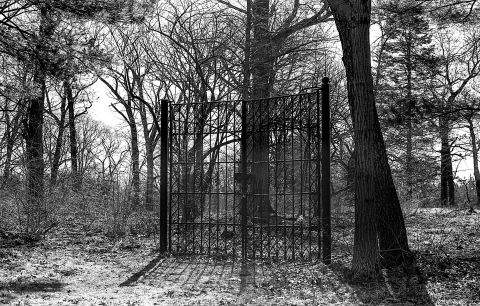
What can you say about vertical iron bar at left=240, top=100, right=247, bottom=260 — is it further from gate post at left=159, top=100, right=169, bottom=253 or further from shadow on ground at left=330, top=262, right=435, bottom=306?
shadow on ground at left=330, top=262, right=435, bottom=306

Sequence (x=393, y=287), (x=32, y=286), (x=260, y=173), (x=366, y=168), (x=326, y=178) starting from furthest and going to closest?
1. (x=260, y=173)
2. (x=326, y=178)
3. (x=366, y=168)
4. (x=32, y=286)
5. (x=393, y=287)

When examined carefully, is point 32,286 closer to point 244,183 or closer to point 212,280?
point 212,280

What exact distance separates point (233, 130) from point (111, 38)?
1282 centimetres

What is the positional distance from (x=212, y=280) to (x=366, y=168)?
2442mm

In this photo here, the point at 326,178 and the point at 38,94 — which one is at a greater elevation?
the point at 38,94

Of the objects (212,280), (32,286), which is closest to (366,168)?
(212,280)

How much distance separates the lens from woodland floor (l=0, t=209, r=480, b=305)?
19.2ft

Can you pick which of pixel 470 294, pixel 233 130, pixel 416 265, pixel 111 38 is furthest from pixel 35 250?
pixel 111 38

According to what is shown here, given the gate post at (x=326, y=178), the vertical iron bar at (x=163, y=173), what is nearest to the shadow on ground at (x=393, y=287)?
the gate post at (x=326, y=178)

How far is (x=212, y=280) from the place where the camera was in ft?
23.2

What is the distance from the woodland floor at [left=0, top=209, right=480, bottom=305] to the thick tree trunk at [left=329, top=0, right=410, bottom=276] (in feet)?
1.08

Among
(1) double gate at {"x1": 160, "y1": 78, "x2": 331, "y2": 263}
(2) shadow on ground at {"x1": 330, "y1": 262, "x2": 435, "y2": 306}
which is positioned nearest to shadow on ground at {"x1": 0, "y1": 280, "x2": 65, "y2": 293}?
(1) double gate at {"x1": 160, "y1": 78, "x2": 331, "y2": 263}

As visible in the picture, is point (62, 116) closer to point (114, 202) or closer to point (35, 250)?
point (114, 202)

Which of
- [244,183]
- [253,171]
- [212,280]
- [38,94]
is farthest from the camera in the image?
[38,94]
